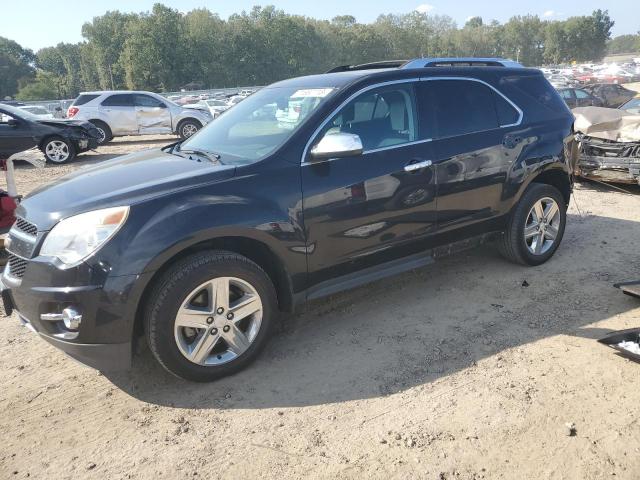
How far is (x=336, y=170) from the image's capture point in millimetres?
3547

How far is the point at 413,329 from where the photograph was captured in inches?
155

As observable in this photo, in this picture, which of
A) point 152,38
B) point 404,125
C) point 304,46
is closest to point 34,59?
point 152,38

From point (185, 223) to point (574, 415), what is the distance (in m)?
2.40

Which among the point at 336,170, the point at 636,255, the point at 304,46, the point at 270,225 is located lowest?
the point at 636,255

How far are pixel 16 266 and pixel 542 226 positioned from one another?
435cm

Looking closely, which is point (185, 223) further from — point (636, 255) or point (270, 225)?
point (636, 255)

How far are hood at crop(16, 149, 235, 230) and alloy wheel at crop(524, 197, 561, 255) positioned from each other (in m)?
3.00

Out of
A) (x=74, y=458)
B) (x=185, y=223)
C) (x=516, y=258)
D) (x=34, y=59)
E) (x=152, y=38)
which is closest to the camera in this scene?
(x=74, y=458)

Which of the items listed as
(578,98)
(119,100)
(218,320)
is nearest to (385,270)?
(218,320)

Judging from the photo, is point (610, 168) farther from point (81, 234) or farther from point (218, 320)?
point (81, 234)

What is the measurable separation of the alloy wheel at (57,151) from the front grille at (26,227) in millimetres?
10668

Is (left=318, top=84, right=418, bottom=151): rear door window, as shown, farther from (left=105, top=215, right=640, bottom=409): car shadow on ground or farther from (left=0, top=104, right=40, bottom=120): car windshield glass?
(left=0, top=104, right=40, bottom=120): car windshield glass

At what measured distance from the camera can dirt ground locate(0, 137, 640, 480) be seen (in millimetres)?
2605

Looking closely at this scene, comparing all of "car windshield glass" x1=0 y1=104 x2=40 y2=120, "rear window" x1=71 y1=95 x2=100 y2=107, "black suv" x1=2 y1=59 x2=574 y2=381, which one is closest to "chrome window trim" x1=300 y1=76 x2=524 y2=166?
"black suv" x1=2 y1=59 x2=574 y2=381
